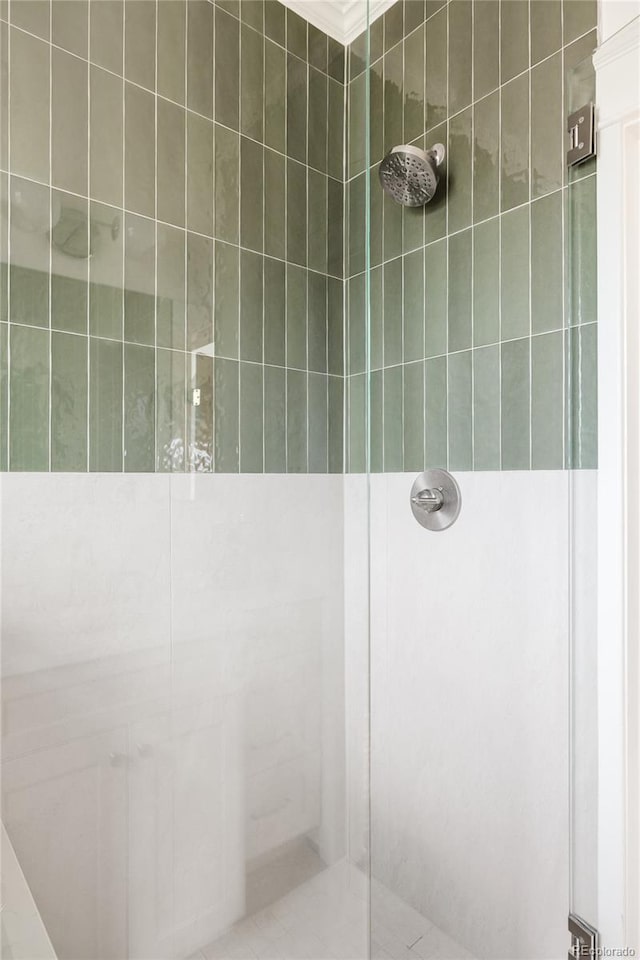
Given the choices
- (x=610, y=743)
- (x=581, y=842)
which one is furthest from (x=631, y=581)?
(x=581, y=842)

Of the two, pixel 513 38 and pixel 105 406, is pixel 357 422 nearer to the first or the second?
pixel 105 406

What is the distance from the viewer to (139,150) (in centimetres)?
71

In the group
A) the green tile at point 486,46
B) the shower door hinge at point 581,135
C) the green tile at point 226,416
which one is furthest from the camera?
the green tile at point 486,46

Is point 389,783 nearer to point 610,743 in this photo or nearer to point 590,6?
point 610,743

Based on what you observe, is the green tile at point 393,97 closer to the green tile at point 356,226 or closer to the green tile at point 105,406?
the green tile at point 356,226

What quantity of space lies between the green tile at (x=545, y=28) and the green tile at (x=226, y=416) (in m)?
0.85

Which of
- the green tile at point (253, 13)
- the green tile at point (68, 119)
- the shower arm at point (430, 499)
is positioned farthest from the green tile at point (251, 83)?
the shower arm at point (430, 499)

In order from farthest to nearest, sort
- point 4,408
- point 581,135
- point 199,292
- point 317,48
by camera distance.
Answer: point 581,135, point 317,48, point 199,292, point 4,408

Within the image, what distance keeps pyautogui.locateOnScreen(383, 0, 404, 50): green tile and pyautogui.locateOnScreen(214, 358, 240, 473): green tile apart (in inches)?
28.5

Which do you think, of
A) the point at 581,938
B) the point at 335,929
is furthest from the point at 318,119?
the point at 581,938

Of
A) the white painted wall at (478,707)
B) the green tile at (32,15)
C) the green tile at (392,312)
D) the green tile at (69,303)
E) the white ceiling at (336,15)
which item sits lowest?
the white painted wall at (478,707)

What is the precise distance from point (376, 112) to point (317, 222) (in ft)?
1.05

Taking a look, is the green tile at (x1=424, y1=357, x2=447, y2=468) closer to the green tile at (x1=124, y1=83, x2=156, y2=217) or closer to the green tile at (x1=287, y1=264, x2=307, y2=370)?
the green tile at (x1=287, y1=264, x2=307, y2=370)

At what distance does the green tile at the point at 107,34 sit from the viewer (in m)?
0.69
